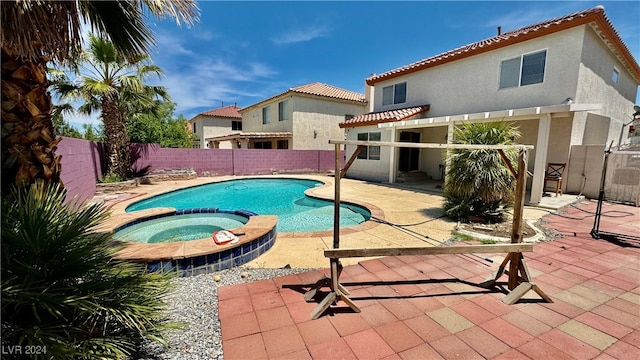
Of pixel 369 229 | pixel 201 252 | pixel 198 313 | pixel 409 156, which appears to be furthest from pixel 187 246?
pixel 409 156

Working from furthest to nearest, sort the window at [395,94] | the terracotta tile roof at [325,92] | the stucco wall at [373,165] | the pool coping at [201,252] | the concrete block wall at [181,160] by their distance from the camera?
the terracotta tile roof at [325,92] < the window at [395,94] < the concrete block wall at [181,160] < the stucco wall at [373,165] < the pool coping at [201,252]

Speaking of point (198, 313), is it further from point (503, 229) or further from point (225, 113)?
point (225, 113)

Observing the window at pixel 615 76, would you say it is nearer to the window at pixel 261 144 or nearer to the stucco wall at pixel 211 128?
the window at pixel 261 144

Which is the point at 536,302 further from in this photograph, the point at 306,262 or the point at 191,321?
the point at 191,321

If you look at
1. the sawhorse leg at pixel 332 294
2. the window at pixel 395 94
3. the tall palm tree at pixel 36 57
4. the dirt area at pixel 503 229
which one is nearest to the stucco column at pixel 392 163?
the window at pixel 395 94

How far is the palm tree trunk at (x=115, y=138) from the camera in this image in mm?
13328

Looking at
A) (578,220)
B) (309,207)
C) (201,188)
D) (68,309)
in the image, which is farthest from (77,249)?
(201,188)

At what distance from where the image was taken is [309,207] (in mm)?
10867

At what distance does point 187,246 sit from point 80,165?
8841mm

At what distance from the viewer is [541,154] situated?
913cm

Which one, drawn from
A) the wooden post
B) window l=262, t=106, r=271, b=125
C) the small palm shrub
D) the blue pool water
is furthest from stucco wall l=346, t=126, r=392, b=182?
the small palm shrub

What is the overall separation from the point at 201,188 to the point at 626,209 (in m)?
18.6

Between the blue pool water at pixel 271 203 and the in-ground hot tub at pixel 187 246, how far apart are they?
8.11 ft

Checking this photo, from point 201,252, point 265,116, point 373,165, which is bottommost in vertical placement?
point 201,252
